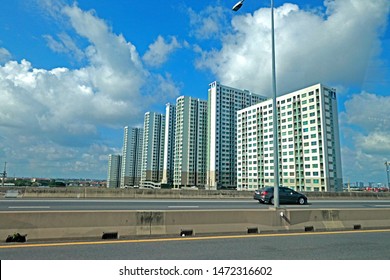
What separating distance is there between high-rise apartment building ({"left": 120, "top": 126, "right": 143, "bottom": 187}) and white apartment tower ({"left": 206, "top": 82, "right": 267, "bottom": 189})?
50.4 meters

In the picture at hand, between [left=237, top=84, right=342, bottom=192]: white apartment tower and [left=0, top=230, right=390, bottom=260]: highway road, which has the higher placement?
[left=237, top=84, right=342, bottom=192]: white apartment tower

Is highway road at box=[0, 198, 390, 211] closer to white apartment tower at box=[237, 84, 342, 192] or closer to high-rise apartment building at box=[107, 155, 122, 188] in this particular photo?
white apartment tower at box=[237, 84, 342, 192]

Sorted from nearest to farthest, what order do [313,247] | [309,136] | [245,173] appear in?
[313,247] → [309,136] → [245,173]

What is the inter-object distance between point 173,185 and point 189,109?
3904 cm

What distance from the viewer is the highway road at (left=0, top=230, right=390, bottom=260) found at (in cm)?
547

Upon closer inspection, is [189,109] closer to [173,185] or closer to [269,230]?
[173,185]

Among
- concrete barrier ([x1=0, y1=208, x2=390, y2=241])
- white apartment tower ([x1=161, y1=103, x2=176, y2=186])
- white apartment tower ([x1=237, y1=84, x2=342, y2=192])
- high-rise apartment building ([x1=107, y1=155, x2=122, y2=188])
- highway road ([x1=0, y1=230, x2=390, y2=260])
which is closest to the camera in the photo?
highway road ([x1=0, y1=230, x2=390, y2=260])


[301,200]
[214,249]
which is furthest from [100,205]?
[301,200]

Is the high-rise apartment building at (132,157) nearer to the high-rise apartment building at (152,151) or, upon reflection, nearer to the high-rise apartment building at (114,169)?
the high-rise apartment building at (152,151)

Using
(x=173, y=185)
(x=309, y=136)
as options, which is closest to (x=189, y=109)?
(x=173, y=185)

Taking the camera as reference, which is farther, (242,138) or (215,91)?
(215,91)

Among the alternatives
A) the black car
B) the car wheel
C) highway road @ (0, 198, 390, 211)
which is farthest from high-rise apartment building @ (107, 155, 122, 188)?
the car wheel

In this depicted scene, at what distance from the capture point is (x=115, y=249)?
5.97m

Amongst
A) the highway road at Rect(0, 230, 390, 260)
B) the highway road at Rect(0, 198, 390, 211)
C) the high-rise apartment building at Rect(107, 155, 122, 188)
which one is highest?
the high-rise apartment building at Rect(107, 155, 122, 188)
